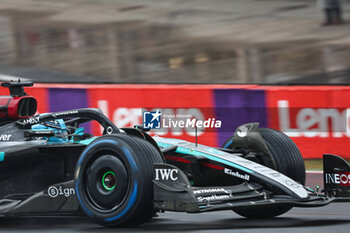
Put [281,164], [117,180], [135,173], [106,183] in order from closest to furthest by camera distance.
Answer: [135,173] < [117,180] < [106,183] < [281,164]

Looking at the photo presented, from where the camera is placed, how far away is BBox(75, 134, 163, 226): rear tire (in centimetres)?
527

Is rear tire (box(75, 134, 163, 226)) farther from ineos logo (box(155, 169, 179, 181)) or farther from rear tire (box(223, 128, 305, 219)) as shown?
rear tire (box(223, 128, 305, 219))

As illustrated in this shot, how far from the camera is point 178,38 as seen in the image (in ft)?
58.7

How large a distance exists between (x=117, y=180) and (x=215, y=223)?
1169 mm

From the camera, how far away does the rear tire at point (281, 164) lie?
6.32 metres

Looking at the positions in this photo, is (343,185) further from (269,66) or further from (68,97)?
(269,66)

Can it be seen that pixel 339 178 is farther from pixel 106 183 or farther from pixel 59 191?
pixel 59 191

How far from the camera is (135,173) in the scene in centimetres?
525

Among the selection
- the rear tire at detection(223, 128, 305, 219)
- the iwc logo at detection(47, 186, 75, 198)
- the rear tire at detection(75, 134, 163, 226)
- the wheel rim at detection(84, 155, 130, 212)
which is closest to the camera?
the rear tire at detection(75, 134, 163, 226)

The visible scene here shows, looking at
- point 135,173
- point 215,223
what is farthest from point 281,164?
point 135,173

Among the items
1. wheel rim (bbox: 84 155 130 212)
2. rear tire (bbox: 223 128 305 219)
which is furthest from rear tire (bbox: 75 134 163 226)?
rear tire (bbox: 223 128 305 219)

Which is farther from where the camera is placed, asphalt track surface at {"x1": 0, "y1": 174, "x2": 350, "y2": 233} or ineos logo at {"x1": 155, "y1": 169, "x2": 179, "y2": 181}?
asphalt track surface at {"x1": 0, "y1": 174, "x2": 350, "y2": 233}

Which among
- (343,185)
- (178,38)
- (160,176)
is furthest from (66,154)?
(178,38)

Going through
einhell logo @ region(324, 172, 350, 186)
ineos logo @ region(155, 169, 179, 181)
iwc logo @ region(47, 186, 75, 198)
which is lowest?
einhell logo @ region(324, 172, 350, 186)
